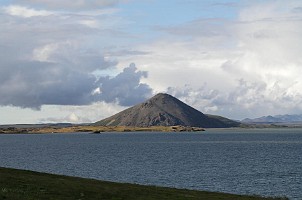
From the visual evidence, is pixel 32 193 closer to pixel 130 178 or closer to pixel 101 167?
pixel 130 178

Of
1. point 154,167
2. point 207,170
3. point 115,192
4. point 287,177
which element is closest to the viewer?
point 115,192

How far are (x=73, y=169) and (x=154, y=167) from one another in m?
22.0

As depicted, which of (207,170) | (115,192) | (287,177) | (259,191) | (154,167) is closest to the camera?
(115,192)

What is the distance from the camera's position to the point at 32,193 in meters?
46.8

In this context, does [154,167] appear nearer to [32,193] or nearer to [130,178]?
[130,178]

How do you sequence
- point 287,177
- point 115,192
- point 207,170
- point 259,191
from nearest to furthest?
point 115,192 < point 259,191 < point 287,177 < point 207,170

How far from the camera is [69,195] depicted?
1895 inches

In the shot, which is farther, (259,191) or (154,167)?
(154,167)

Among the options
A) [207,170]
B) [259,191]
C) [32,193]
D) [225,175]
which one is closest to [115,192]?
[32,193]

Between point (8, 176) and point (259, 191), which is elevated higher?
point (8, 176)

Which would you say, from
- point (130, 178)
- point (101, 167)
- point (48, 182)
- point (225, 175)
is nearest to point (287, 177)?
point (225, 175)

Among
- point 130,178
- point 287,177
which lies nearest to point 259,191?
point 287,177

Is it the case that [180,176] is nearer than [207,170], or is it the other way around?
[180,176]

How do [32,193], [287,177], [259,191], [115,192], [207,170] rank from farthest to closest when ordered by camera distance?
[207,170]
[287,177]
[259,191]
[115,192]
[32,193]
